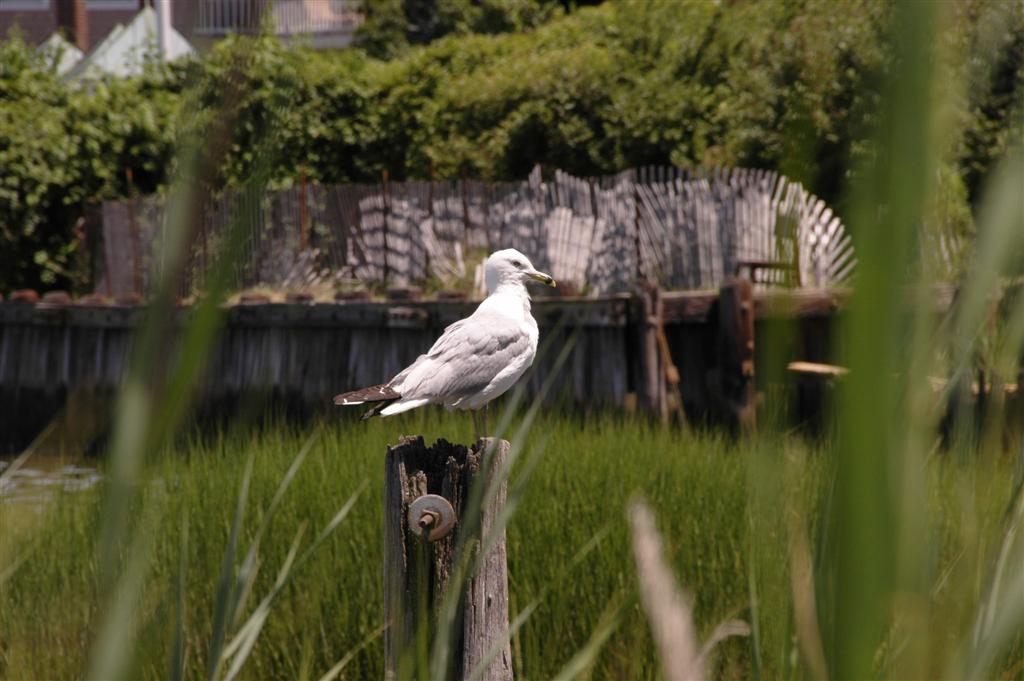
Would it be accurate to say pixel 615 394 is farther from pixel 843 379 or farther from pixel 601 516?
pixel 843 379

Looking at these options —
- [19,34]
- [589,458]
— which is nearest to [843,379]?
[589,458]

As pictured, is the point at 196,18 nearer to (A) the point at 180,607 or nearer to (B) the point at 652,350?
(A) the point at 180,607

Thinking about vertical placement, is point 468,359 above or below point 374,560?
above

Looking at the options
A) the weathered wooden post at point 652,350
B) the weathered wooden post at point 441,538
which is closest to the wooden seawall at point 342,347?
the weathered wooden post at point 652,350

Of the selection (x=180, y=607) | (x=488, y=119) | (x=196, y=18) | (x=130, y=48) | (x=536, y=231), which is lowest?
(x=180, y=607)

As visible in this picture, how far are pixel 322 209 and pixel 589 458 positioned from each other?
33.1 ft

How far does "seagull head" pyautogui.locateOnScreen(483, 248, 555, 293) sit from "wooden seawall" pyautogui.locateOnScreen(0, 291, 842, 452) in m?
4.73

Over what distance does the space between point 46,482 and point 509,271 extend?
5.44 meters

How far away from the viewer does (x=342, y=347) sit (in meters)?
12.9

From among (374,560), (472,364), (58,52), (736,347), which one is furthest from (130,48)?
(472,364)

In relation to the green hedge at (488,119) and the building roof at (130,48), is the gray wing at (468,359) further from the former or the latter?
the building roof at (130,48)

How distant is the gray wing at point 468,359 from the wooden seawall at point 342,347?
495 centimetres

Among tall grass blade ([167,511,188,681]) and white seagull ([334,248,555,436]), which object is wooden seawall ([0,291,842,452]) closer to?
white seagull ([334,248,555,436])

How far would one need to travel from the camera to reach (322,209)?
1619 cm
